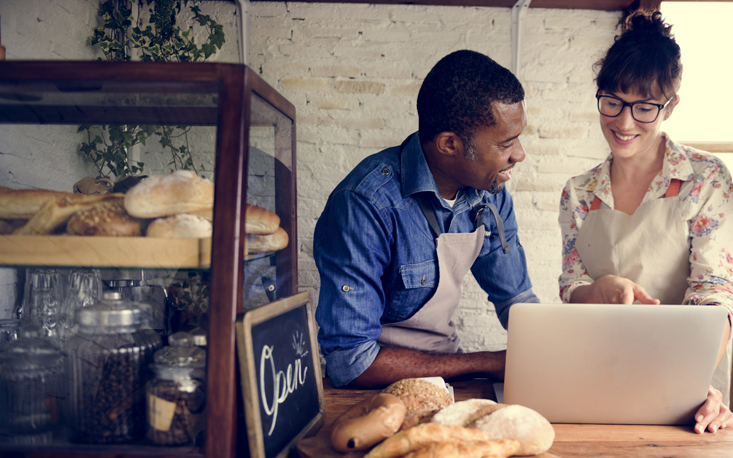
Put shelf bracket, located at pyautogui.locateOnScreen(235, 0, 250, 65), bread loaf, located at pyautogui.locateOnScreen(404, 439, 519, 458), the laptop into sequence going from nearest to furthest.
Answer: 1. bread loaf, located at pyautogui.locateOnScreen(404, 439, 519, 458)
2. the laptop
3. shelf bracket, located at pyautogui.locateOnScreen(235, 0, 250, 65)

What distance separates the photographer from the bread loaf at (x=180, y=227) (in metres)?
0.62

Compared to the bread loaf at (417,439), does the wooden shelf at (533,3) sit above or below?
above

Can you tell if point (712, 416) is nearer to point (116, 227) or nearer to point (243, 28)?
point (116, 227)

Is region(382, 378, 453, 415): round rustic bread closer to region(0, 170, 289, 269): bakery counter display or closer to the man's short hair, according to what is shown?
region(0, 170, 289, 269): bakery counter display

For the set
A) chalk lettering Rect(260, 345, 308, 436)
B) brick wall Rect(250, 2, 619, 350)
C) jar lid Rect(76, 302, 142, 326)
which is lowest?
chalk lettering Rect(260, 345, 308, 436)

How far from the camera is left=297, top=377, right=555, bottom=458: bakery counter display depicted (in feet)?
1.99

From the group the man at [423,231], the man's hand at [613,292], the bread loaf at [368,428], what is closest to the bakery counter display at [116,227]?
the bread loaf at [368,428]

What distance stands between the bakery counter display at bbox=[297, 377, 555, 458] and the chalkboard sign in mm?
43

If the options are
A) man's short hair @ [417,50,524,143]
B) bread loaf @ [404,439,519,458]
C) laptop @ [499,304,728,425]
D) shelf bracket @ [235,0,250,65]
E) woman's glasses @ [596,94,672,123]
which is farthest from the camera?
shelf bracket @ [235,0,250,65]

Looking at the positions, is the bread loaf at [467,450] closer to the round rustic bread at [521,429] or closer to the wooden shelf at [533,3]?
the round rustic bread at [521,429]

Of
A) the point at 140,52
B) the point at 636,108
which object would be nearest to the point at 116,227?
the point at 636,108

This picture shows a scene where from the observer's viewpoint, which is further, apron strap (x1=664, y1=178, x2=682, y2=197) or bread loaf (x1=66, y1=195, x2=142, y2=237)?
apron strap (x1=664, y1=178, x2=682, y2=197)

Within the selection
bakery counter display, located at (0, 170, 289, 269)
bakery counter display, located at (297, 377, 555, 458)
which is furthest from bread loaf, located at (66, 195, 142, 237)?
bakery counter display, located at (297, 377, 555, 458)

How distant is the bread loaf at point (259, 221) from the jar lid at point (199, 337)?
0.14 meters
